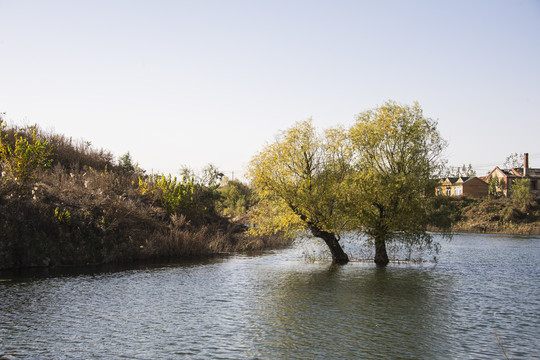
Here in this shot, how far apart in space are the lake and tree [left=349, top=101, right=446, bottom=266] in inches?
126

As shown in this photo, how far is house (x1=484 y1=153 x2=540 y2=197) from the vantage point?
378 ft

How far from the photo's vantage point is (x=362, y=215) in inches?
1240

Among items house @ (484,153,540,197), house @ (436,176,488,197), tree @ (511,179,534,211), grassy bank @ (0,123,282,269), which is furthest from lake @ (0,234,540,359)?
house @ (484,153,540,197)

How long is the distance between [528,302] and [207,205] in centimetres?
3074

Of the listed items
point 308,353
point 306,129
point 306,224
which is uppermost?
point 306,129

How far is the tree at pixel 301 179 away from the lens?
31.2m

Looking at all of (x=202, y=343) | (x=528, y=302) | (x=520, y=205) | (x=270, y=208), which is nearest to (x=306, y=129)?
(x=270, y=208)

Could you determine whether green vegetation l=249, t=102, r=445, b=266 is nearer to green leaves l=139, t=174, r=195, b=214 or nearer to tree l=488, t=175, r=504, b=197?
green leaves l=139, t=174, r=195, b=214

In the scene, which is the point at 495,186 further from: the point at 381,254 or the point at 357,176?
the point at 357,176

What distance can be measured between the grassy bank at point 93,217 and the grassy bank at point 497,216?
51.0 meters

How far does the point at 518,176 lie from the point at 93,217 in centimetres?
11047

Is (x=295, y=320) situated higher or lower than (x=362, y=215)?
lower

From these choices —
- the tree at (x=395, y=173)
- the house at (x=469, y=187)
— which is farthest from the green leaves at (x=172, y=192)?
the house at (x=469, y=187)

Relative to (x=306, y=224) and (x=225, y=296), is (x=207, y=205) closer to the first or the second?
(x=306, y=224)
